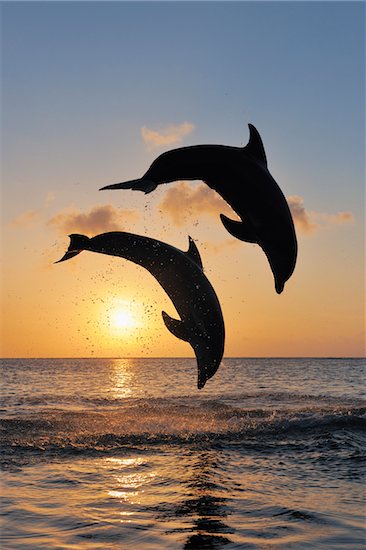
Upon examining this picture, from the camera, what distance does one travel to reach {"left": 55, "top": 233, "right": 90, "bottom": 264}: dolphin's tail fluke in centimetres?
957

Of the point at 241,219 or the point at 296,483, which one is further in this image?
the point at 296,483

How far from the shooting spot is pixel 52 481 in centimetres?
1114

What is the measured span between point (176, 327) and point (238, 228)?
6.98 ft

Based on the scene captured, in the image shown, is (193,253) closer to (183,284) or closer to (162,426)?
(183,284)

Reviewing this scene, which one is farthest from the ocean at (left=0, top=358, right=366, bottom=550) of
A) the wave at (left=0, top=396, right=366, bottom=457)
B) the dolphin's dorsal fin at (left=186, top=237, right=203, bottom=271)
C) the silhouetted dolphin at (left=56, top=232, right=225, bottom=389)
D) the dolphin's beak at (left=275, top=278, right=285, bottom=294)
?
the dolphin's dorsal fin at (left=186, top=237, right=203, bottom=271)

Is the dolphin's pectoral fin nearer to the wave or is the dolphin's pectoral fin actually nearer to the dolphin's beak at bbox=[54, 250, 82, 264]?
the dolphin's beak at bbox=[54, 250, 82, 264]

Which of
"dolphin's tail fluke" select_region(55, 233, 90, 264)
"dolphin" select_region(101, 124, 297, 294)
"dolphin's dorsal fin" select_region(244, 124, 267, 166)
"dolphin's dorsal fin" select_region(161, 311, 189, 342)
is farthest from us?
"dolphin's tail fluke" select_region(55, 233, 90, 264)

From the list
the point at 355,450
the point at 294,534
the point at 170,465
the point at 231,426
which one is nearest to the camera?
the point at 294,534

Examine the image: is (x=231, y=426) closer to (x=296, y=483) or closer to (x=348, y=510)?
(x=296, y=483)

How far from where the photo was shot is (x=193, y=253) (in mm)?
9453

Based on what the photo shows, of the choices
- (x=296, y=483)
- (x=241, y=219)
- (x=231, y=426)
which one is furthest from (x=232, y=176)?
(x=231, y=426)

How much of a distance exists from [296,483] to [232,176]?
6134 millimetres

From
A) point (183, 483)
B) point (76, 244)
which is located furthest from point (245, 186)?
point (183, 483)

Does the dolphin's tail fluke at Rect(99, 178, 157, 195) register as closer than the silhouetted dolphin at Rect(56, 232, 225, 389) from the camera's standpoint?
Yes
